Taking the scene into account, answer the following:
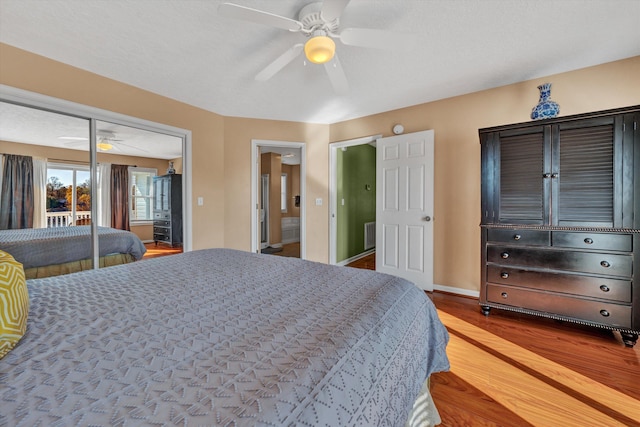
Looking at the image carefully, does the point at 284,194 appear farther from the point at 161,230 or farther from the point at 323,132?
the point at 161,230

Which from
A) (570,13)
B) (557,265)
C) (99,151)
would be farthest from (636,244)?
(99,151)

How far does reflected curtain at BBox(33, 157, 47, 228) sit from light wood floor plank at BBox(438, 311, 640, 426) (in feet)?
11.8

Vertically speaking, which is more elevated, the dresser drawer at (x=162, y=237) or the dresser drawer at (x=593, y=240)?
the dresser drawer at (x=593, y=240)

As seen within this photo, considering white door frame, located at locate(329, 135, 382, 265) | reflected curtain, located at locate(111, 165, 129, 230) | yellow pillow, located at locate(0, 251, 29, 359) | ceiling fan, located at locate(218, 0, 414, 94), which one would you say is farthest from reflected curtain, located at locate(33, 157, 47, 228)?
white door frame, located at locate(329, 135, 382, 265)

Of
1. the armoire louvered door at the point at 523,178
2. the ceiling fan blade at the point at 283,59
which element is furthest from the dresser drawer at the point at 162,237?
the armoire louvered door at the point at 523,178

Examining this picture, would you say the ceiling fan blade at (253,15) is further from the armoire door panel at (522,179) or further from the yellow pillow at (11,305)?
the armoire door panel at (522,179)

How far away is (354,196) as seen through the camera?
504 centimetres

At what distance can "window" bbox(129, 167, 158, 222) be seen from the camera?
2.98 meters

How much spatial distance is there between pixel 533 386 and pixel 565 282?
3.63 ft

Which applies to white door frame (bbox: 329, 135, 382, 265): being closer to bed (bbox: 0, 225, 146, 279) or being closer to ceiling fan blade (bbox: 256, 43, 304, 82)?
ceiling fan blade (bbox: 256, 43, 304, 82)

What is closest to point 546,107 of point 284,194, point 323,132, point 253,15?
point 253,15

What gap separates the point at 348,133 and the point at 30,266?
12.5 feet

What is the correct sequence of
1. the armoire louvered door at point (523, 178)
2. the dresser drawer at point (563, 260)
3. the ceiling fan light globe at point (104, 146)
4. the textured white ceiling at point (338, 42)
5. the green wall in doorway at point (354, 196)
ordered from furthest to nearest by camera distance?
the green wall in doorway at point (354, 196) < the ceiling fan light globe at point (104, 146) < the armoire louvered door at point (523, 178) < the dresser drawer at point (563, 260) < the textured white ceiling at point (338, 42)

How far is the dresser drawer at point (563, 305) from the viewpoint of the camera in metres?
2.09
